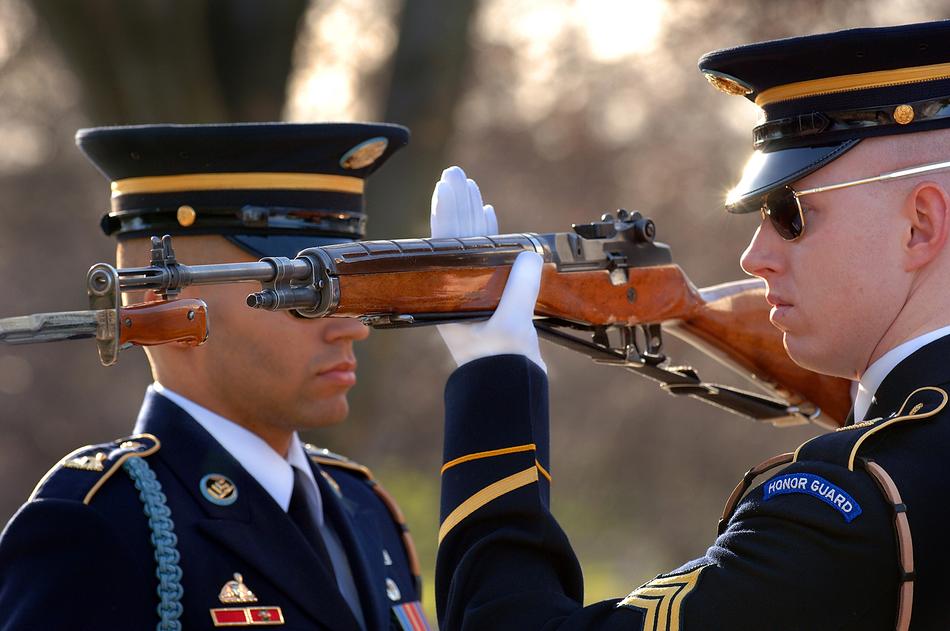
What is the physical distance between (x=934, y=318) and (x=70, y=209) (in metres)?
15.7

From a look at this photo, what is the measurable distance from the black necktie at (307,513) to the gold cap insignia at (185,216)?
82 cm

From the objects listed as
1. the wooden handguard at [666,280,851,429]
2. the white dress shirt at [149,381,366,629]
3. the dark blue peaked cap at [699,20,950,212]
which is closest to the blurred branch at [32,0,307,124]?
the white dress shirt at [149,381,366,629]

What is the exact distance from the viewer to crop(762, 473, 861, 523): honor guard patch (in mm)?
2711

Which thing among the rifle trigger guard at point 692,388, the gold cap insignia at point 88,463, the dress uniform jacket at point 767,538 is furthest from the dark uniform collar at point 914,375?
the gold cap insignia at point 88,463

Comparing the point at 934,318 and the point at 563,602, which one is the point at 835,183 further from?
the point at 563,602

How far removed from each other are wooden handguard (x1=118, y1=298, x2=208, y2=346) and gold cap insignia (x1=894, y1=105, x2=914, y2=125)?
1608mm

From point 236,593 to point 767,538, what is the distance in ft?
5.12

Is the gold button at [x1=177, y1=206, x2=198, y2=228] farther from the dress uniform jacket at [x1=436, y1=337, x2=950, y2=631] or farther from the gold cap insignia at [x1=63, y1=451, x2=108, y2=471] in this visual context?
the dress uniform jacket at [x1=436, y1=337, x2=950, y2=631]

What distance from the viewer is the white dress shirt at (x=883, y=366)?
3025mm

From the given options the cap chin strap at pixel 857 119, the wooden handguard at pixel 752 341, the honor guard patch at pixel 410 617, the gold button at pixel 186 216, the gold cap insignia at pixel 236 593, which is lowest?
the honor guard patch at pixel 410 617

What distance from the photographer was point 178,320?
273 centimetres

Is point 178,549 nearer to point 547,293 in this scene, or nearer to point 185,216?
point 185,216

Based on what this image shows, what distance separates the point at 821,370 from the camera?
333cm

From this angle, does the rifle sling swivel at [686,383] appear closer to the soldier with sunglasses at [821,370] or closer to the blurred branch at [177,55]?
the soldier with sunglasses at [821,370]
